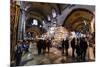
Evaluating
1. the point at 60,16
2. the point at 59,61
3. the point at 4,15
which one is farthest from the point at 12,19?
the point at 59,61

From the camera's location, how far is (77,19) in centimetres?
197

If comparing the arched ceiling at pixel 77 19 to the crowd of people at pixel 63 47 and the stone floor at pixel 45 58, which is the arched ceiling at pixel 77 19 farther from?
the stone floor at pixel 45 58

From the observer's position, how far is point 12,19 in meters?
1.75

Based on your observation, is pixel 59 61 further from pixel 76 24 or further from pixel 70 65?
pixel 76 24

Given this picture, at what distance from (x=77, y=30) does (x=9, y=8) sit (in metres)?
0.78

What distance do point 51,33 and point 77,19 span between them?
35 centimetres

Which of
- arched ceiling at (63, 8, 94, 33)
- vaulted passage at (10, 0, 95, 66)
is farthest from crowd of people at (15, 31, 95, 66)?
arched ceiling at (63, 8, 94, 33)

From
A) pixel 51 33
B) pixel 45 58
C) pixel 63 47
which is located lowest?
pixel 45 58

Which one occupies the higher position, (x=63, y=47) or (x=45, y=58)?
(x=63, y=47)

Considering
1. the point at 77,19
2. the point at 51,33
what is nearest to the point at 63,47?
the point at 51,33

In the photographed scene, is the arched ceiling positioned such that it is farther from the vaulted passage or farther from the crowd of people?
the crowd of people

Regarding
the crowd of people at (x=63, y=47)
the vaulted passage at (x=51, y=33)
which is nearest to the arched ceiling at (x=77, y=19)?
the vaulted passage at (x=51, y=33)

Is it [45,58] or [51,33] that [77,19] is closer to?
[51,33]

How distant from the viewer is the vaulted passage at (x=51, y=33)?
177 centimetres
